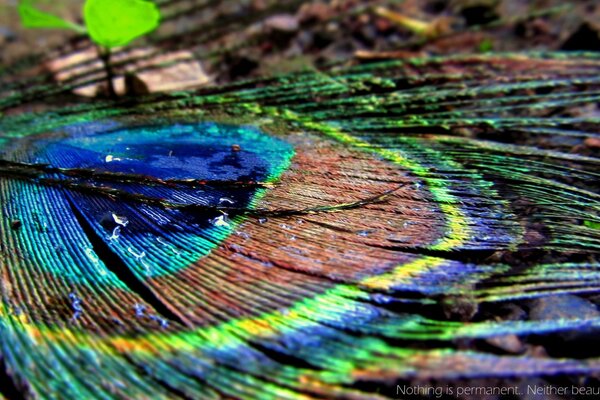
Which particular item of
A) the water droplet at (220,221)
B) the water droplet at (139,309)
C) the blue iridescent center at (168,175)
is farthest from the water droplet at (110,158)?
the water droplet at (139,309)

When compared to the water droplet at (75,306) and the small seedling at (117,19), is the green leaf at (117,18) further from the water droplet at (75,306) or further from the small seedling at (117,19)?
the water droplet at (75,306)

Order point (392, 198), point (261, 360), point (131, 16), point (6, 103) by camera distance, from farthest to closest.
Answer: point (6, 103)
point (131, 16)
point (392, 198)
point (261, 360)

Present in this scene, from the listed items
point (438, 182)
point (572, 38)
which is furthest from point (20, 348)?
point (572, 38)

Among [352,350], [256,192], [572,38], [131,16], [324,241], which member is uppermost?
[131,16]

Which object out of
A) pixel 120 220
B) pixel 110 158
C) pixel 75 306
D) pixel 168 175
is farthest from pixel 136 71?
pixel 75 306

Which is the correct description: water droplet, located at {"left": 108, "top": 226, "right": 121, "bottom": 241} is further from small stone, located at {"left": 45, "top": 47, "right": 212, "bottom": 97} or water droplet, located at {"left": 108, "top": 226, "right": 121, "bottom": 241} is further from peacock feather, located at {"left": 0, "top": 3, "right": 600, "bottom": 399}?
small stone, located at {"left": 45, "top": 47, "right": 212, "bottom": 97}

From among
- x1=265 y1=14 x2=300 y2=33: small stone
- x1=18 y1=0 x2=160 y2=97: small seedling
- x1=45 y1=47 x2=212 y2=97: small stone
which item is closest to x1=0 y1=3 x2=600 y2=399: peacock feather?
x1=18 y1=0 x2=160 y2=97: small seedling

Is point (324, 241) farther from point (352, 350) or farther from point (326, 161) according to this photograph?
point (326, 161)
